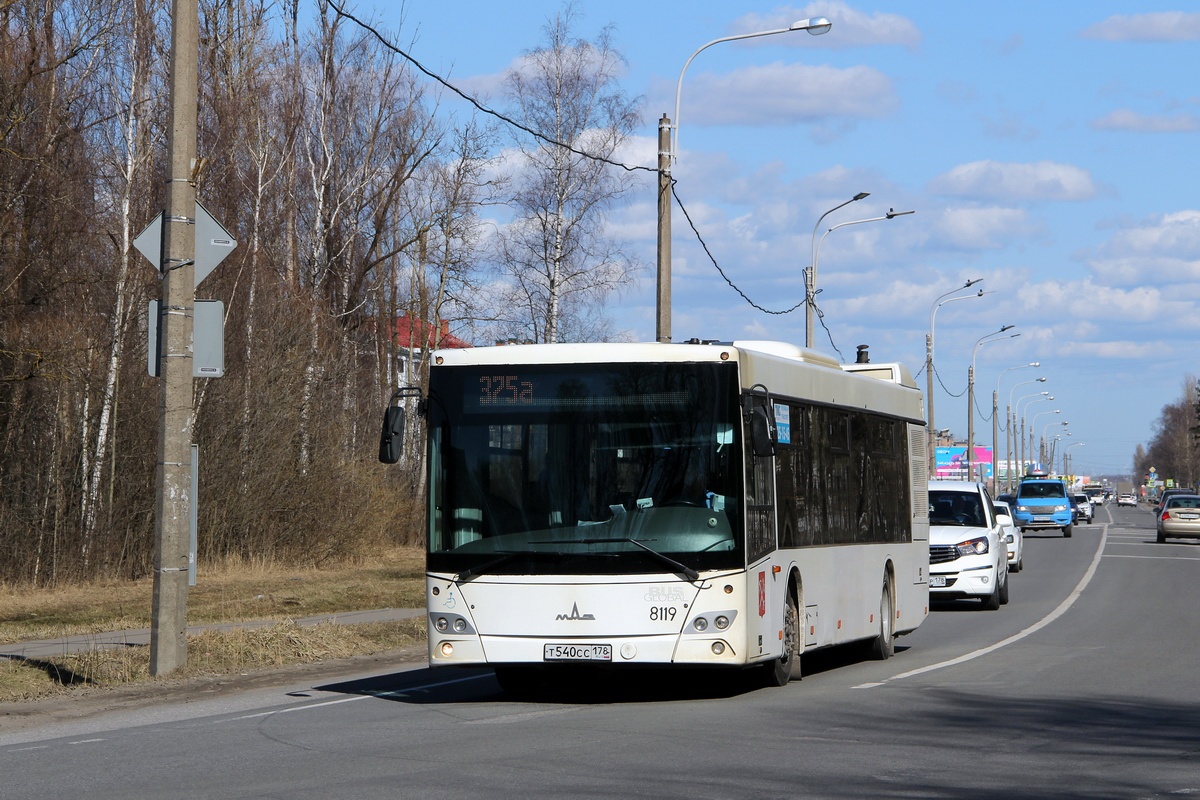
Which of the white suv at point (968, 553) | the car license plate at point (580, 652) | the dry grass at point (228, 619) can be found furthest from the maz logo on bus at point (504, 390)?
the white suv at point (968, 553)

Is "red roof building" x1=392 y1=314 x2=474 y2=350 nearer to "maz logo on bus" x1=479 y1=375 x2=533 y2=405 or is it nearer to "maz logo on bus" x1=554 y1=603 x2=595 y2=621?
"maz logo on bus" x1=479 y1=375 x2=533 y2=405

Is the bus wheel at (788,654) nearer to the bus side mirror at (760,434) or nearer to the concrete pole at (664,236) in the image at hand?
the bus side mirror at (760,434)

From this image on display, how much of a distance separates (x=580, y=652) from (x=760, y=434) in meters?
2.06

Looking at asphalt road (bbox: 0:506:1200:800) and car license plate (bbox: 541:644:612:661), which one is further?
car license plate (bbox: 541:644:612:661)

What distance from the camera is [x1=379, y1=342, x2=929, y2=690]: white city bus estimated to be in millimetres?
11672

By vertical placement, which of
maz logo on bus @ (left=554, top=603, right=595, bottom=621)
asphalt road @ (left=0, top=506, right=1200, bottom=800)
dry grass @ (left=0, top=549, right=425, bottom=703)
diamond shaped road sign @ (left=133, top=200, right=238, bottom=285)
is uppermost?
diamond shaped road sign @ (left=133, top=200, right=238, bottom=285)

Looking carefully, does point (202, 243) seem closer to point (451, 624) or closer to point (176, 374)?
point (176, 374)

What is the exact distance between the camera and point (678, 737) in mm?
10156

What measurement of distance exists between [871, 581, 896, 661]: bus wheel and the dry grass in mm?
5224

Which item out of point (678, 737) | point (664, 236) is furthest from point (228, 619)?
point (678, 737)

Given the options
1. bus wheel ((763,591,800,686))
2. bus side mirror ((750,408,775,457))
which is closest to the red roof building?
bus wheel ((763,591,800,686))

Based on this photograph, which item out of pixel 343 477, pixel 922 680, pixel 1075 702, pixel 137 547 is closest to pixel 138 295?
pixel 137 547

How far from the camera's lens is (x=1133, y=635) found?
62.1 feet

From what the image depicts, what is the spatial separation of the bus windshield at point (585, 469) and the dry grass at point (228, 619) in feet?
12.7
